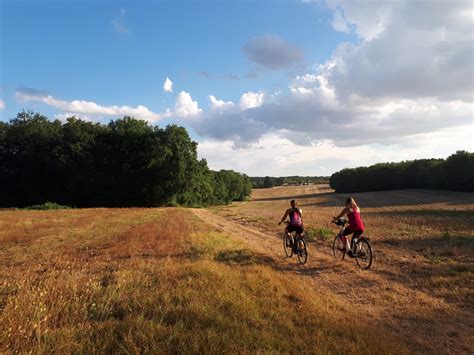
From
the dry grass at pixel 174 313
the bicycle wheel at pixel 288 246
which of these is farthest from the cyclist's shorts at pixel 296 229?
the dry grass at pixel 174 313

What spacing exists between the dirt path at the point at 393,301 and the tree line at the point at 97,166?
4532 cm

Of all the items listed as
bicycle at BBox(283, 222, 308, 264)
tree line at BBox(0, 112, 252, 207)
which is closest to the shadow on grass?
bicycle at BBox(283, 222, 308, 264)

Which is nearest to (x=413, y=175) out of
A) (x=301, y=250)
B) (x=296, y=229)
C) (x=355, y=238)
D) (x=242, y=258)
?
(x=296, y=229)

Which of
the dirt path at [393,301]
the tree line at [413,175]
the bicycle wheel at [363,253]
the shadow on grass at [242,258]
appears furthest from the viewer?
the tree line at [413,175]

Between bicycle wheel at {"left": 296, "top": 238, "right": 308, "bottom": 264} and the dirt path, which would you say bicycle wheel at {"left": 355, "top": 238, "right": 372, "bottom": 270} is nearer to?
the dirt path

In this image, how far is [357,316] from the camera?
7055 mm

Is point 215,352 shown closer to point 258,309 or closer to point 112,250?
point 258,309

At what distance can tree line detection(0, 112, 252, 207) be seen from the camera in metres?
55.2

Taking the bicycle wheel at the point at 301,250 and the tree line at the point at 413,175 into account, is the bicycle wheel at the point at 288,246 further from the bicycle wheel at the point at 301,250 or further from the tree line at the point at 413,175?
the tree line at the point at 413,175

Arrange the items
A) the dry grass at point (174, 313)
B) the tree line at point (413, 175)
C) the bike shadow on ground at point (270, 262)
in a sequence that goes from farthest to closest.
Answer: the tree line at point (413, 175) → the bike shadow on ground at point (270, 262) → the dry grass at point (174, 313)

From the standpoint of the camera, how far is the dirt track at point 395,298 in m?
6.18

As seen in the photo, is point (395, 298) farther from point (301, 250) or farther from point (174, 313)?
point (174, 313)

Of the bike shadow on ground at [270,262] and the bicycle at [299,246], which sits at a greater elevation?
the bicycle at [299,246]

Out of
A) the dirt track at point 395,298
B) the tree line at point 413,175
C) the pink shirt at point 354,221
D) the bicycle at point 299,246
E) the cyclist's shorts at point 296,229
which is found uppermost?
the tree line at point 413,175
